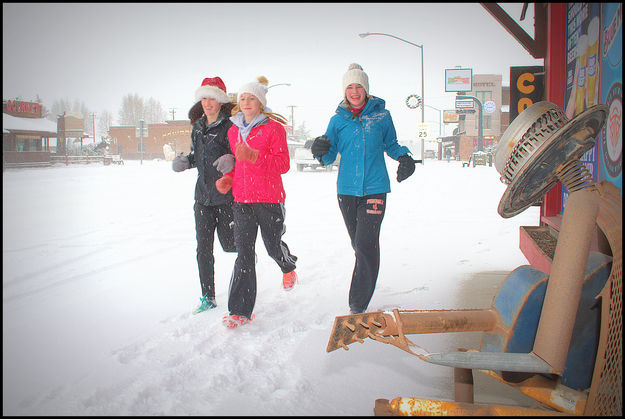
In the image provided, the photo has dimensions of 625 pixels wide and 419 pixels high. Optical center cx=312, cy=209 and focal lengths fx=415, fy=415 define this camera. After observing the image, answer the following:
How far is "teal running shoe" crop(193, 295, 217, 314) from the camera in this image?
10.9ft

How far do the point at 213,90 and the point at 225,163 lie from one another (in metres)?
0.71

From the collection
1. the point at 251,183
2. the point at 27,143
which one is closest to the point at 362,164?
the point at 251,183

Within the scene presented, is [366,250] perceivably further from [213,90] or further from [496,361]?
[213,90]

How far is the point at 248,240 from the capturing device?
322 cm

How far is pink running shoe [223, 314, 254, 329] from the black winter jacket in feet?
3.03

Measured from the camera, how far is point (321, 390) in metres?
2.14

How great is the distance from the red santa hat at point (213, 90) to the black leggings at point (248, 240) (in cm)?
96

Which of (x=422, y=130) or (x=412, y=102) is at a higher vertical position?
(x=412, y=102)

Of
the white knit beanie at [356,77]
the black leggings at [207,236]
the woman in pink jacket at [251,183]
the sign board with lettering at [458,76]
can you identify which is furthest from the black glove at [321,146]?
the sign board with lettering at [458,76]

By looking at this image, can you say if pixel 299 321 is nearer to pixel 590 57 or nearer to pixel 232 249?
pixel 232 249

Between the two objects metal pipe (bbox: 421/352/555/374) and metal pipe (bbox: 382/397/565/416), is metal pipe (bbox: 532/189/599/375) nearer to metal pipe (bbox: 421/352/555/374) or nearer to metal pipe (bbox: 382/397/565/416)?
metal pipe (bbox: 421/352/555/374)

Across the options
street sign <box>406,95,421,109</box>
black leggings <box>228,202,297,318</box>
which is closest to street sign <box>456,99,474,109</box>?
street sign <box>406,95,421,109</box>

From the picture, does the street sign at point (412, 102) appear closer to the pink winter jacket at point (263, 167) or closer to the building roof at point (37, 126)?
the building roof at point (37, 126)

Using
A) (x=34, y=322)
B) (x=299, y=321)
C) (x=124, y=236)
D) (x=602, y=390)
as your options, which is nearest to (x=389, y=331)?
(x=602, y=390)
